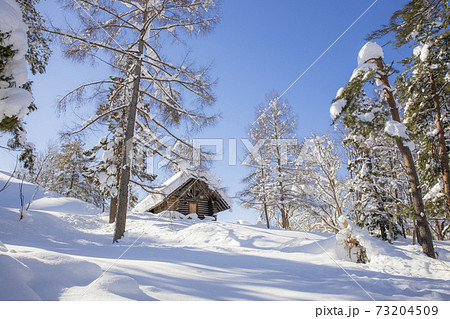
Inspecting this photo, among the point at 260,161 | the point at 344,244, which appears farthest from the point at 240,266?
the point at 260,161

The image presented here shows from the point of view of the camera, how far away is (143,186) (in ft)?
33.8

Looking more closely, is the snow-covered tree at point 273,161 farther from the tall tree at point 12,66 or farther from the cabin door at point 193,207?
the tall tree at point 12,66

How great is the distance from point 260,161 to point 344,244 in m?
10.6

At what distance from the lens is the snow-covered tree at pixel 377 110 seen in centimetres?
826

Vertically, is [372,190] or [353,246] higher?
[372,190]

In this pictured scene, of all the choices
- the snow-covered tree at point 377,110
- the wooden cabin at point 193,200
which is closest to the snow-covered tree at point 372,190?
the snow-covered tree at point 377,110

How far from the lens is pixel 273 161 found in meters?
16.8

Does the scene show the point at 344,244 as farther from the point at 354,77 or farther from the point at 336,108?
the point at 354,77

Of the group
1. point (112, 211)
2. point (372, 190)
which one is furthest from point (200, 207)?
point (372, 190)

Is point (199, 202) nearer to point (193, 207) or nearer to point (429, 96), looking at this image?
point (193, 207)

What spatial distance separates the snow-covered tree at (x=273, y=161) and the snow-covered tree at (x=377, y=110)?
7198 mm

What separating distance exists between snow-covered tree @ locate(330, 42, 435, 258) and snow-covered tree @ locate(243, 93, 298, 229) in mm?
7198

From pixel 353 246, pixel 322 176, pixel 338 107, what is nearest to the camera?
pixel 353 246

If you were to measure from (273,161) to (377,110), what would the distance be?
8.25 meters
